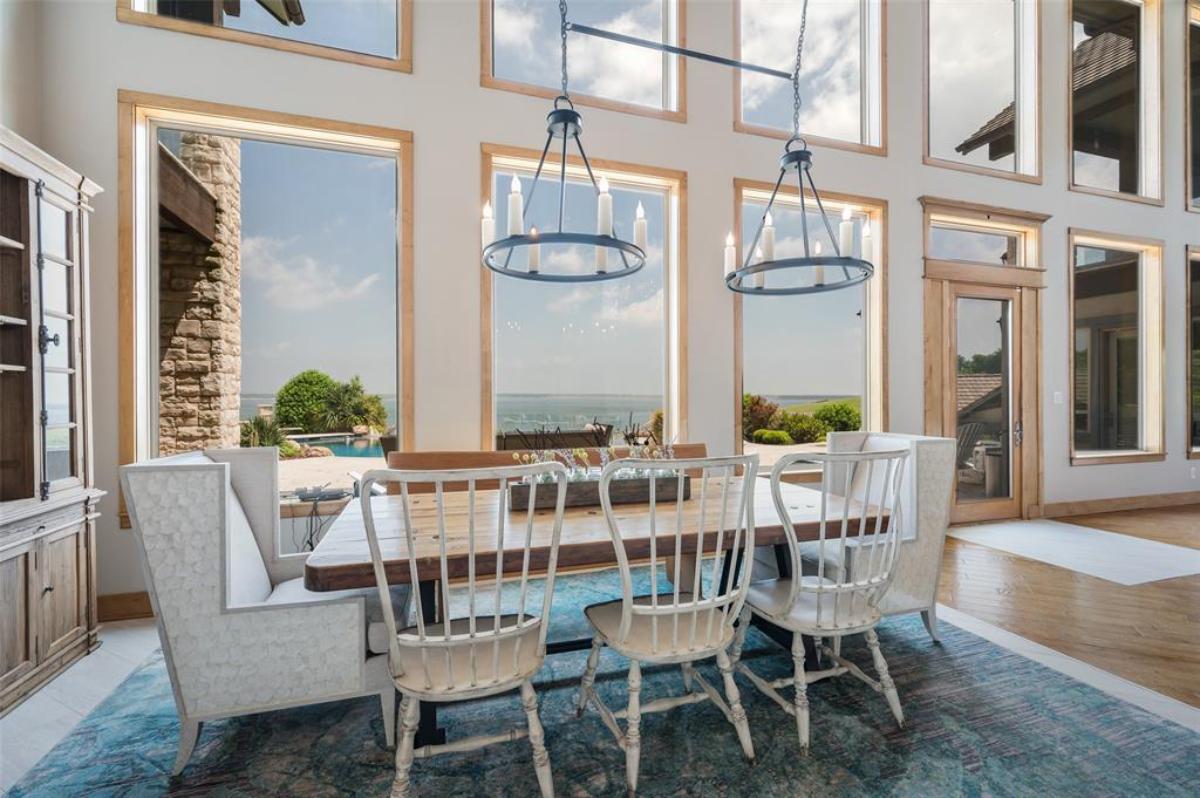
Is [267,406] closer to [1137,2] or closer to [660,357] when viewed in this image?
[660,357]

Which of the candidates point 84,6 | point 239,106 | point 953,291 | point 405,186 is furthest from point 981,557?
point 84,6

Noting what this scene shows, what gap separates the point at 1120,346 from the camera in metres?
5.66

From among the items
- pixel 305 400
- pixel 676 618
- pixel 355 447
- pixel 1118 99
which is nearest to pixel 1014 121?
pixel 1118 99

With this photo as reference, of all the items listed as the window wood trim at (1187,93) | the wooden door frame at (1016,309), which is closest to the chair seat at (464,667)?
the wooden door frame at (1016,309)

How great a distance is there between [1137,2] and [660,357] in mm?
6519

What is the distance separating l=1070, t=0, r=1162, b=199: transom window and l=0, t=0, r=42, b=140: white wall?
8.16 metres

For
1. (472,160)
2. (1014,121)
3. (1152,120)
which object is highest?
(1152,120)

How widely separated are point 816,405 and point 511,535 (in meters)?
3.56

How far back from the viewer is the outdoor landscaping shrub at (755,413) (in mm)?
4352

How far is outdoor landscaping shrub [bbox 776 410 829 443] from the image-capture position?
14.8ft

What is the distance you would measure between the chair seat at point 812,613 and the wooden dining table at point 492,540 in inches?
8.7

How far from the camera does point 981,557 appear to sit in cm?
398

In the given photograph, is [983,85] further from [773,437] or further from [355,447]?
[355,447]

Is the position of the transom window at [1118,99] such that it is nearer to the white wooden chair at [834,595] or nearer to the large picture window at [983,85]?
the large picture window at [983,85]
